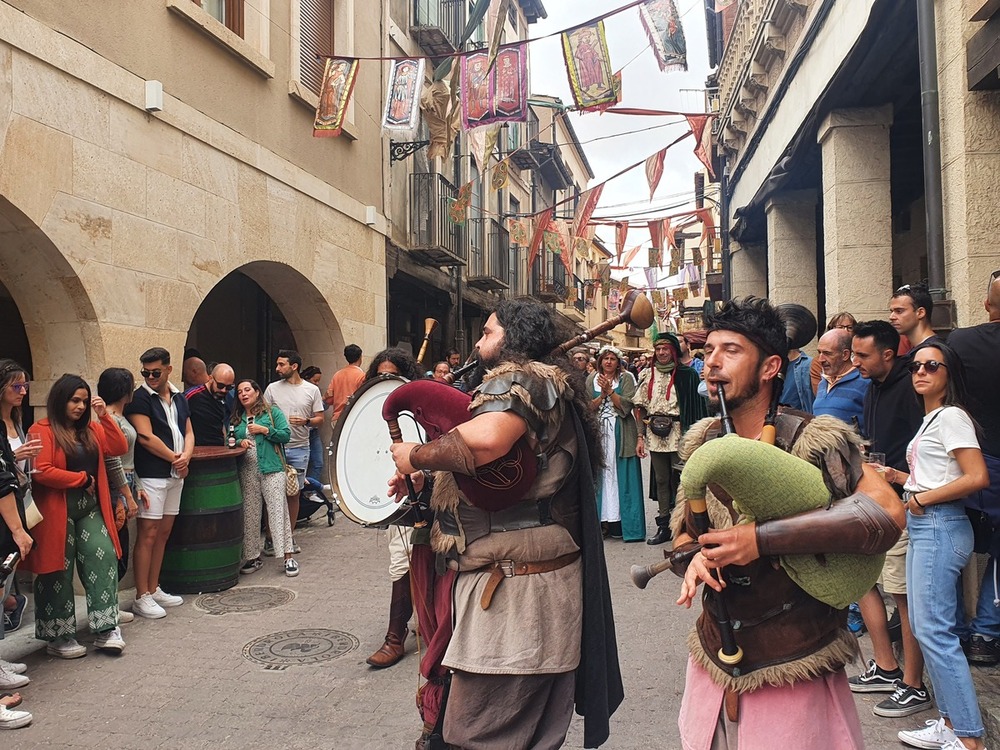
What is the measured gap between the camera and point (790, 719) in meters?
1.90

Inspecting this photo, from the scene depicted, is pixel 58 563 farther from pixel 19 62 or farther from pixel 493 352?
pixel 19 62

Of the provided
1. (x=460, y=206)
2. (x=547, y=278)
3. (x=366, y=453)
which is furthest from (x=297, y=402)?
(x=547, y=278)

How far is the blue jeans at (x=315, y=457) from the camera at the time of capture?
357 inches

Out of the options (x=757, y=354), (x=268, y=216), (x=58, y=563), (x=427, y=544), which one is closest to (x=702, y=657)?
(x=757, y=354)

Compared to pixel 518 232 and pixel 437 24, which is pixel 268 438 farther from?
pixel 518 232

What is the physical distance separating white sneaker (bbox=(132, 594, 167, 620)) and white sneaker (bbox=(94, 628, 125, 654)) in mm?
517

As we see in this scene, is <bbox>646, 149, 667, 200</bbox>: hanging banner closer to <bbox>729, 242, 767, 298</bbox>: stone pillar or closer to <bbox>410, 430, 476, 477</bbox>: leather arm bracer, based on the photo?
<bbox>729, 242, 767, 298</bbox>: stone pillar

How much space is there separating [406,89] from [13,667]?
27.0ft

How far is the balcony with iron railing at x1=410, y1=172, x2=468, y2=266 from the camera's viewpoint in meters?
14.2

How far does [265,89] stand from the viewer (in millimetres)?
8984

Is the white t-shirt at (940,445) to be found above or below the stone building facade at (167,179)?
below

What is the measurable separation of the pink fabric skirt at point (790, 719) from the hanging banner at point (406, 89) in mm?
9422

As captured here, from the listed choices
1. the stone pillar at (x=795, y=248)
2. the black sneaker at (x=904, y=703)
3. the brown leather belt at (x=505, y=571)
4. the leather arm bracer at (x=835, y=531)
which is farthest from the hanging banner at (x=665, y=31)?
the leather arm bracer at (x=835, y=531)

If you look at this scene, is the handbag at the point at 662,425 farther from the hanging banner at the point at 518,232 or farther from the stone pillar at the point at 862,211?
the hanging banner at the point at 518,232
